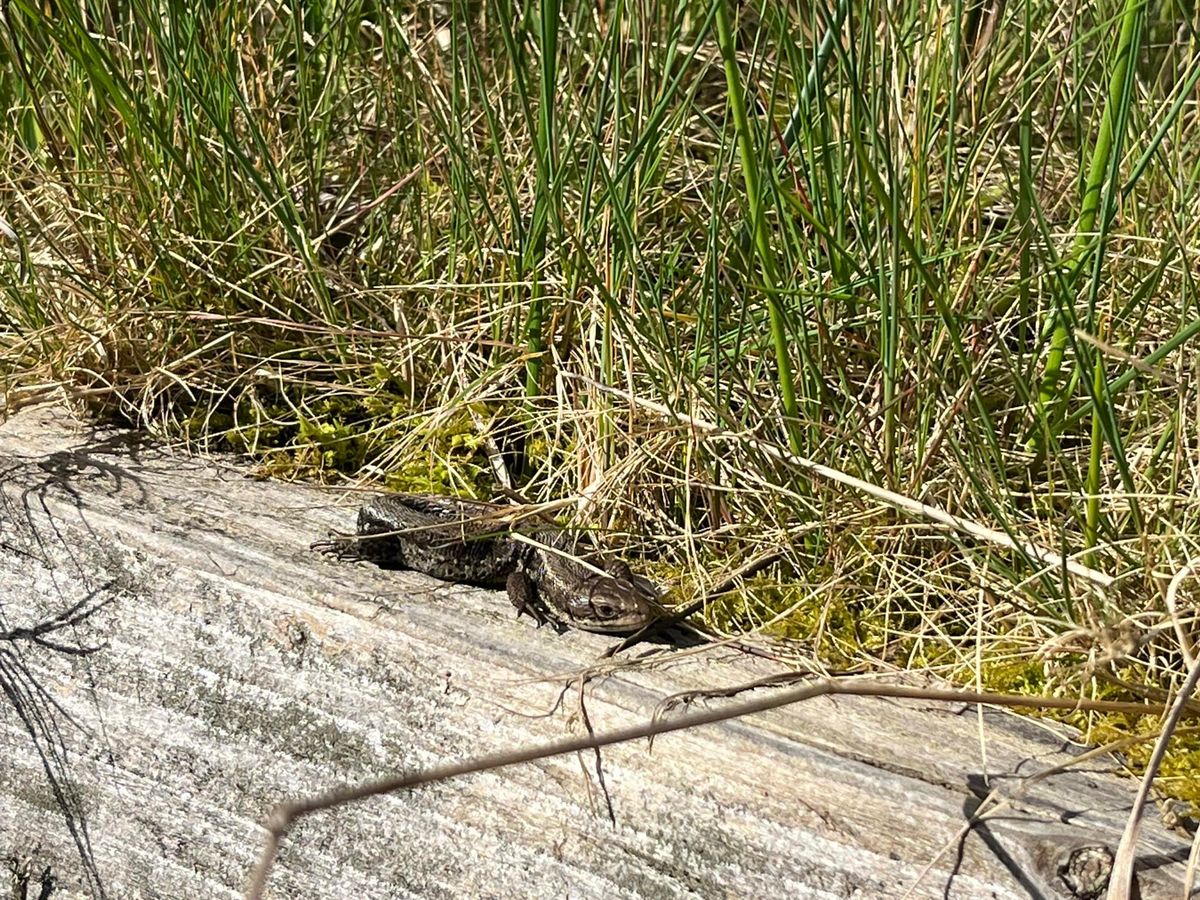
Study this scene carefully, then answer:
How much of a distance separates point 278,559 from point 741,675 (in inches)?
37.6

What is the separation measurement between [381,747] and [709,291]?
1.12 metres

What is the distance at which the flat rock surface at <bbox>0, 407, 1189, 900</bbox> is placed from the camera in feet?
5.52

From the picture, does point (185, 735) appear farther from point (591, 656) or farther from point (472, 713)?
point (591, 656)

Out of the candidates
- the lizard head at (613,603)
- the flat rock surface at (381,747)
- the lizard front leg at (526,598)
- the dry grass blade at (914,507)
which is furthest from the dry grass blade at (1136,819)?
the lizard front leg at (526,598)

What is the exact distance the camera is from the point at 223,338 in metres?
2.57

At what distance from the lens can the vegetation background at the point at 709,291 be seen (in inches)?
72.8

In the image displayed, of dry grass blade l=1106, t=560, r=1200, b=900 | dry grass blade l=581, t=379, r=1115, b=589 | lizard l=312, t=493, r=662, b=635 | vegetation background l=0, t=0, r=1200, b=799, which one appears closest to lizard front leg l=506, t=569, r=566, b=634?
lizard l=312, t=493, r=662, b=635

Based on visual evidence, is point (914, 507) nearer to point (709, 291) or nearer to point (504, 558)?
point (709, 291)

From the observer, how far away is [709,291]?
236 centimetres

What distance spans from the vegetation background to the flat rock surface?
0.16 m

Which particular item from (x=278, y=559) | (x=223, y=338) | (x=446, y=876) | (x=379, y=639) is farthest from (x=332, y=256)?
(x=446, y=876)

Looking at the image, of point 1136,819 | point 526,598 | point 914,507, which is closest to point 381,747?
point 526,598

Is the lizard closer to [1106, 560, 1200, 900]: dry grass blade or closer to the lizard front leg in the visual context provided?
the lizard front leg

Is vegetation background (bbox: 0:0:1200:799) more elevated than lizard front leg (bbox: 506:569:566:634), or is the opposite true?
vegetation background (bbox: 0:0:1200:799)
